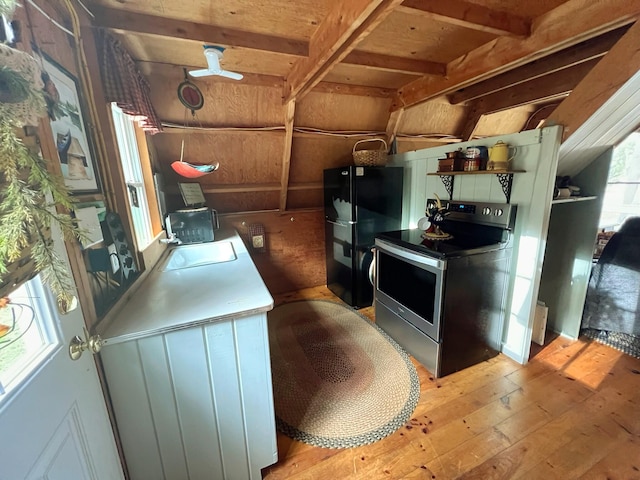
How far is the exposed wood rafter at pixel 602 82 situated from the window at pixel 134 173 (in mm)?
2659

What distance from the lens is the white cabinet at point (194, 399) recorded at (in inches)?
40.7

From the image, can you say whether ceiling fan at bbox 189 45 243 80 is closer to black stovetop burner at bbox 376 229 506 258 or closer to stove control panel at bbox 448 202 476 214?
black stovetop burner at bbox 376 229 506 258

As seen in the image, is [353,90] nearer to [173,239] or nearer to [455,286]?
[455,286]

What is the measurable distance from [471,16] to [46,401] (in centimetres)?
216

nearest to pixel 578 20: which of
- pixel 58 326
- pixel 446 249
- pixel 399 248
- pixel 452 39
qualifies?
pixel 452 39

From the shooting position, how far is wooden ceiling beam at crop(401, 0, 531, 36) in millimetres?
1275

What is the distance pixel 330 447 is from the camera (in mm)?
1463

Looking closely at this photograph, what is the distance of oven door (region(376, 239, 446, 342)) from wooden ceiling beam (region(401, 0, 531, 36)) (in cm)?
127

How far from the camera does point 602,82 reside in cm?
149

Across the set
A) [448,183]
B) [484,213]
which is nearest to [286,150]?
[448,183]

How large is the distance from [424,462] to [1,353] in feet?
5.47

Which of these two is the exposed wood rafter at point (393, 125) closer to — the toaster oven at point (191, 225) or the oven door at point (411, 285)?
the oven door at point (411, 285)

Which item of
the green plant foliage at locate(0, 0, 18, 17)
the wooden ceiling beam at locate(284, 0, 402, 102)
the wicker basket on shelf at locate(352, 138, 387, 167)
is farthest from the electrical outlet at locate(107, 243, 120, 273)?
the wicker basket on shelf at locate(352, 138, 387, 167)

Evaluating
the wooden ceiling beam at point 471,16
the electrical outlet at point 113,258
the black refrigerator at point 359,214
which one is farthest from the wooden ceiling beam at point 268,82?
the electrical outlet at point 113,258
